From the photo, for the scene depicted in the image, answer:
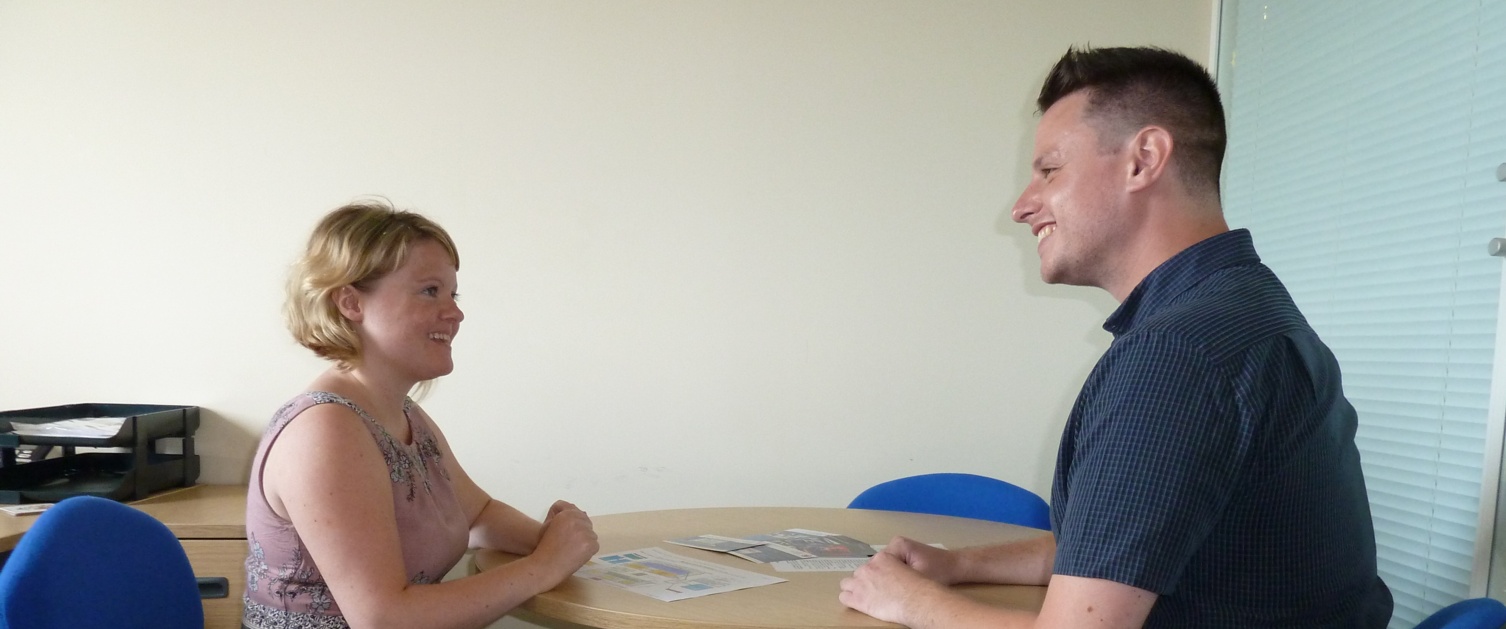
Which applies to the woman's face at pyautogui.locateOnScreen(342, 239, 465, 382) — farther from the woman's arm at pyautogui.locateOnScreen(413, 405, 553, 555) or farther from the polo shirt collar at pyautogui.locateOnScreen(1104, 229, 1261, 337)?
the polo shirt collar at pyautogui.locateOnScreen(1104, 229, 1261, 337)

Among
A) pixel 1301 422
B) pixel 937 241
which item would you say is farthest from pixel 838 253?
pixel 1301 422

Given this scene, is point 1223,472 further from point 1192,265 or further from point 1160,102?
point 1160,102

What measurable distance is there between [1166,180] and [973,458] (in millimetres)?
1870

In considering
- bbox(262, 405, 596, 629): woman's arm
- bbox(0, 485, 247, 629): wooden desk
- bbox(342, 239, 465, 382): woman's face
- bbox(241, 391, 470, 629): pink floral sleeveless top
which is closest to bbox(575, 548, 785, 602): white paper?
bbox(262, 405, 596, 629): woman's arm

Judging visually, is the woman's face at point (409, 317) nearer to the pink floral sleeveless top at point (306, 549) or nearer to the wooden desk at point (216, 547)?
the pink floral sleeveless top at point (306, 549)

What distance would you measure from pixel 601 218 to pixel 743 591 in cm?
167

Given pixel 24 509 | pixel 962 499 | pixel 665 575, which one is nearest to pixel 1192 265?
pixel 665 575

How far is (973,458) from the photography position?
3.18 meters

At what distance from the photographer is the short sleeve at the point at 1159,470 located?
1.11 m

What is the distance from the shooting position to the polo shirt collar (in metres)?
1.33

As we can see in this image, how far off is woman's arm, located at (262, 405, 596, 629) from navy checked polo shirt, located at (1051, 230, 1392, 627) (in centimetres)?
85

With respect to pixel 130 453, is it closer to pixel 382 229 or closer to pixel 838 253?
pixel 382 229

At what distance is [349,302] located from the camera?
180cm

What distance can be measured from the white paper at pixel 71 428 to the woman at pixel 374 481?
4.00 feet
